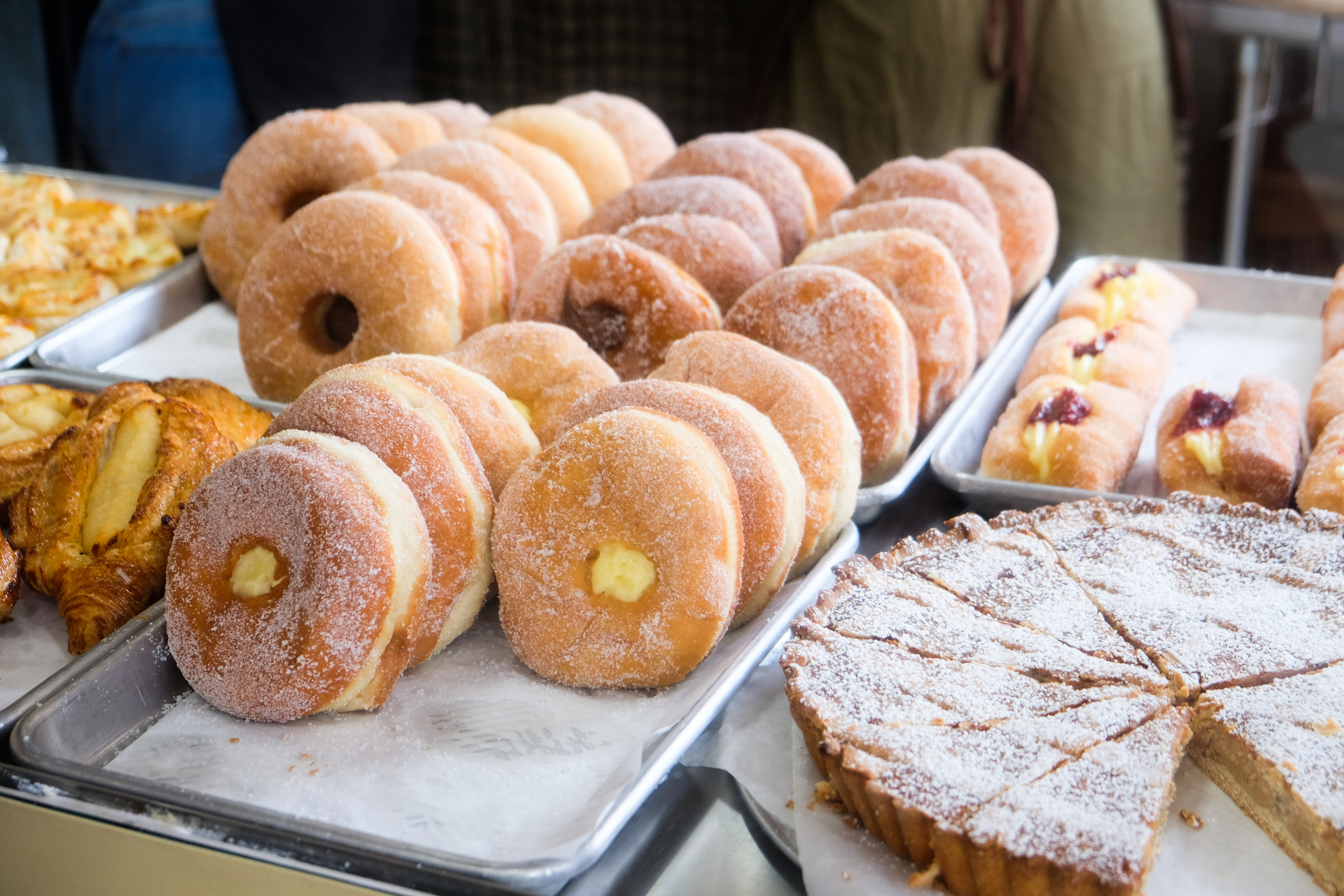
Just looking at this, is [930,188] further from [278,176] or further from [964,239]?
[278,176]

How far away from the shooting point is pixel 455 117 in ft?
9.94

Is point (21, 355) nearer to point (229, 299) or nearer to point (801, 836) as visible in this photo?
point (229, 299)

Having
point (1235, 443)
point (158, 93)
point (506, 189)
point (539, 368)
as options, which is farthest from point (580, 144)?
point (158, 93)

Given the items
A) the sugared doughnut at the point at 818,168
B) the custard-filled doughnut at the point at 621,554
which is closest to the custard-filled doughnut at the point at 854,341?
the custard-filled doughnut at the point at 621,554

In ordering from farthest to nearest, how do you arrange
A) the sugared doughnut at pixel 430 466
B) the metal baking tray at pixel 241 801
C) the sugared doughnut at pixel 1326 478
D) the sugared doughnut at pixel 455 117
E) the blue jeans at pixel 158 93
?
Result: the blue jeans at pixel 158 93 → the sugared doughnut at pixel 455 117 → the sugared doughnut at pixel 1326 478 → the sugared doughnut at pixel 430 466 → the metal baking tray at pixel 241 801

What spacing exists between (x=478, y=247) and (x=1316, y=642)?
1.51 meters

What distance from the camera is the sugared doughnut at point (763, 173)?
2.48 metres

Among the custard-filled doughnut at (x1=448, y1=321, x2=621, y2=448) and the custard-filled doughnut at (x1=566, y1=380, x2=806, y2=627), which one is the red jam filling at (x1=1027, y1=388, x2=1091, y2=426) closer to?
the custard-filled doughnut at (x1=566, y1=380, x2=806, y2=627)

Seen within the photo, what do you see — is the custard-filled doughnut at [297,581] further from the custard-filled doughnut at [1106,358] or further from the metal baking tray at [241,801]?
the custard-filled doughnut at [1106,358]

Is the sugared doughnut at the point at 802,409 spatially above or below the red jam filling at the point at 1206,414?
above

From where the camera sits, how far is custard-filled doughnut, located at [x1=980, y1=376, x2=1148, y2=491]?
6.06 feet

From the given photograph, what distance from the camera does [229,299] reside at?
2645 mm

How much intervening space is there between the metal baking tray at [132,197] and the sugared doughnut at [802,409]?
4.65 ft

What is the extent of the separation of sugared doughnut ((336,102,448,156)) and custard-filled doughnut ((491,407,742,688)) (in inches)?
62.1
